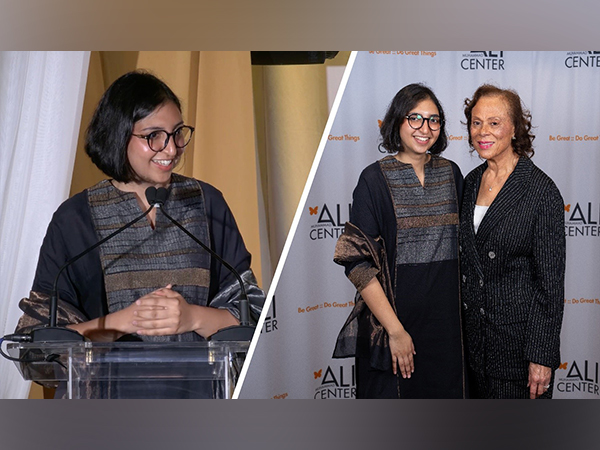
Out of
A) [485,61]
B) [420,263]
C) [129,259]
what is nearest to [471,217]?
[420,263]

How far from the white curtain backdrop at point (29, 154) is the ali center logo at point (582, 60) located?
1886mm

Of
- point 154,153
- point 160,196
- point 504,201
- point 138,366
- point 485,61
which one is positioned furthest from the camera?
point 485,61

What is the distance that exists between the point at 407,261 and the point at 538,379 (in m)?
0.65

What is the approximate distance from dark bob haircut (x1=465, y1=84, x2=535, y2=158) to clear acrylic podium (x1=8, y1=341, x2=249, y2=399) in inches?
52.4

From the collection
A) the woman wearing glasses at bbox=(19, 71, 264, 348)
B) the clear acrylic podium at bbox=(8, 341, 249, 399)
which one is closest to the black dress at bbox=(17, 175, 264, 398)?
the woman wearing glasses at bbox=(19, 71, 264, 348)

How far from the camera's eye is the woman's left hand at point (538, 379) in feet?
8.86

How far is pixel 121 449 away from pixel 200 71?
4.84 ft

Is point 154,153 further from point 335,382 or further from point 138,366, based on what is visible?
point 335,382

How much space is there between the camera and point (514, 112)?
9.14 feet

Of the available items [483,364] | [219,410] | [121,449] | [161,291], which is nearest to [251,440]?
[219,410]

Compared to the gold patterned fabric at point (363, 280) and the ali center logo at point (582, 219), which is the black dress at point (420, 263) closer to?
the gold patterned fabric at point (363, 280)

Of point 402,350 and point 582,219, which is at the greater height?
point 582,219

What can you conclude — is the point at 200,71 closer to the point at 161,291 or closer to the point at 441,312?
the point at 161,291

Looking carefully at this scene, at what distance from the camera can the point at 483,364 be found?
108 inches
